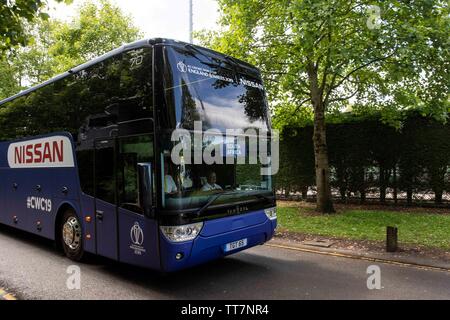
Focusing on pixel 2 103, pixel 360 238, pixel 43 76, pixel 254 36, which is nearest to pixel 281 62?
pixel 254 36

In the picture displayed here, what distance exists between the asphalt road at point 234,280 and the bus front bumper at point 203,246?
21.2 inches

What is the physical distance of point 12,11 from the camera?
300 inches

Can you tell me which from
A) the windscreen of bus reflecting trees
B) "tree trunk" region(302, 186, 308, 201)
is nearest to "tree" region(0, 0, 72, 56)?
the windscreen of bus reflecting trees

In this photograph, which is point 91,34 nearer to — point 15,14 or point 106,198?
point 15,14

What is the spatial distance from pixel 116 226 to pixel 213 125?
7.02ft

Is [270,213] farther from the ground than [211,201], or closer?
closer

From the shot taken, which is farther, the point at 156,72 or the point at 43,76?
the point at 43,76

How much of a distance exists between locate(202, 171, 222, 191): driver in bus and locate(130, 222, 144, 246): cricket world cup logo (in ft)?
3.50

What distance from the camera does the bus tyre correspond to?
6688 mm

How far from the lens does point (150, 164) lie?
16.2 ft

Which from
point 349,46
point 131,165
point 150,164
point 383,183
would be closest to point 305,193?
point 383,183

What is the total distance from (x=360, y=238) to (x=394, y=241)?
3.86ft

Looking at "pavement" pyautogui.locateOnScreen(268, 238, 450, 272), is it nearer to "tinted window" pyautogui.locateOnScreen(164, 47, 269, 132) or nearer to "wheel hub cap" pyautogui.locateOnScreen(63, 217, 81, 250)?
"tinted window" pyautogui.locateOnScreen(164, 47, 269, 132)
